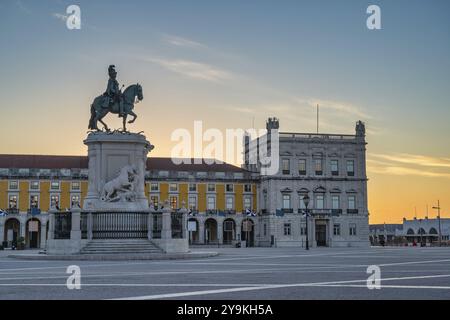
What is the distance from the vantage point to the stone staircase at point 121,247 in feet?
92.8

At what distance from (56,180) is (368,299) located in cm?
7172

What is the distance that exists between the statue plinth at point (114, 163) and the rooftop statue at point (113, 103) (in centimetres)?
89

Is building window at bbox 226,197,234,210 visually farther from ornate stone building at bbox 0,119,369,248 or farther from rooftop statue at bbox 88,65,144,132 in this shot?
rooftop statue at bbox 88,65,144,132

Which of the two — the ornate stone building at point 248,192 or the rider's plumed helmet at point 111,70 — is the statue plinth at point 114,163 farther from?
the ornate stone building at point 248,192

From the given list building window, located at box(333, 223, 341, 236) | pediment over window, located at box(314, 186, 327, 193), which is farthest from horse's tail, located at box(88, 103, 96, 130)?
building window, located at box(333, 223, 341, 236)

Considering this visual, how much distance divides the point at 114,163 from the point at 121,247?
482cm

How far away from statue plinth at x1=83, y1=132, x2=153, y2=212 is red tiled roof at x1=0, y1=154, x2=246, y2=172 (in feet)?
162

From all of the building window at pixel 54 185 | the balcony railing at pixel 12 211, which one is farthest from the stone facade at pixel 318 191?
the balcony railing at pixel 12 211

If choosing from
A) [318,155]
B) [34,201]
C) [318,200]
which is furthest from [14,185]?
[318,155]

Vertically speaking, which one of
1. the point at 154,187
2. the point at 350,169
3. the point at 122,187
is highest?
the point at 350,169

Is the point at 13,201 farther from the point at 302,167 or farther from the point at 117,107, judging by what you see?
the point at 117,107

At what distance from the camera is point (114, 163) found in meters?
32.0

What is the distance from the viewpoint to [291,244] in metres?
77.6
